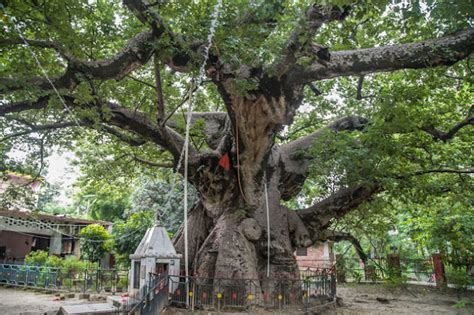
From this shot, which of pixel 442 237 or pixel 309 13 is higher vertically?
pixel 309 13

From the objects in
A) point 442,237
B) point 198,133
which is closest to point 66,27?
point 198,133

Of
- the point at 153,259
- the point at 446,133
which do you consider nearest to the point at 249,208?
the point at 153,259

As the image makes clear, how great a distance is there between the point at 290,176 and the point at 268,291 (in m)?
3.69

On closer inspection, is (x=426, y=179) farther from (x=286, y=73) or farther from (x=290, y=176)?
(x=286, y=73)

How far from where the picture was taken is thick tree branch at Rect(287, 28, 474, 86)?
233 inches

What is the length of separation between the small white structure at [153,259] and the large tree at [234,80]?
3.60 ft

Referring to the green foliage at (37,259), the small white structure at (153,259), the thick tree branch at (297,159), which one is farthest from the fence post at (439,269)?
the green foliage at (37,259)

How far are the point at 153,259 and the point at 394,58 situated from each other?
6298 mm

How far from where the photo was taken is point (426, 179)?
9039mm

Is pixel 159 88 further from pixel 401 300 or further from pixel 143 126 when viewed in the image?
pixel 401 300

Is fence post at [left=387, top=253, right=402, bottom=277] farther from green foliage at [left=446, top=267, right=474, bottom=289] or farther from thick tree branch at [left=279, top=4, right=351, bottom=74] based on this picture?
thick tree branch at [left=279, top=4, right=351, bottom=74]

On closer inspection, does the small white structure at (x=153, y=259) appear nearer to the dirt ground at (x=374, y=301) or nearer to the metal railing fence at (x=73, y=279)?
the dirt ground at (x=374, y=301)

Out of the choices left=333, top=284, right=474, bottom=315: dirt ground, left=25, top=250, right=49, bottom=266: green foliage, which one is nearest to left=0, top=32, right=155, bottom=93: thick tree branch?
left=333, top=284, right=474, bottom=315: dirt ground

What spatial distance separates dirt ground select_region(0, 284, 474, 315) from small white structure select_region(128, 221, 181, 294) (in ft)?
8.53
